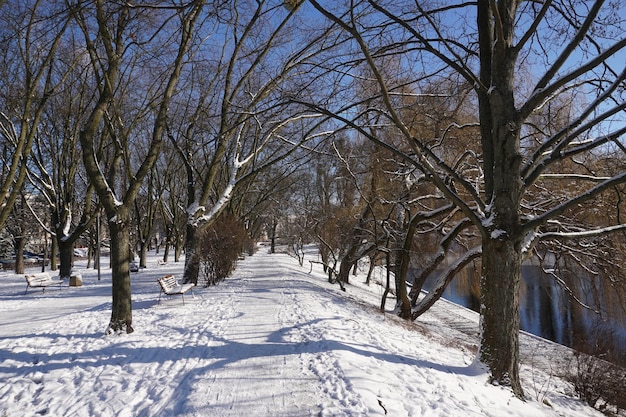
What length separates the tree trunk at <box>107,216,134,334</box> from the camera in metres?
6.68

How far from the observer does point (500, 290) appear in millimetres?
5004

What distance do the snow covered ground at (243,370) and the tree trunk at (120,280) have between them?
288 millimetres

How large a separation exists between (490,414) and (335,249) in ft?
53.1

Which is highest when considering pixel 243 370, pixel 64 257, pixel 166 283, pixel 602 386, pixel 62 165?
pixel 62 165

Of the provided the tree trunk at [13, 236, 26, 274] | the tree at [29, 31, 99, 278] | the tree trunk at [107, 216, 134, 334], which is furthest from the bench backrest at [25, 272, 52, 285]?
the tree trunk at [13, 236, 26, 274]

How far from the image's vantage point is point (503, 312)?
5.00 metres

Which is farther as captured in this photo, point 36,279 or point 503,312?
point 36,279

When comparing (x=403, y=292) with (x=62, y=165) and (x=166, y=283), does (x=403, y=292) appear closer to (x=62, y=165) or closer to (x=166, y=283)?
(x=166, y=283)

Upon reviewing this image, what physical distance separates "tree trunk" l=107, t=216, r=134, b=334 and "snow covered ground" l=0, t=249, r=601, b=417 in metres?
0.29

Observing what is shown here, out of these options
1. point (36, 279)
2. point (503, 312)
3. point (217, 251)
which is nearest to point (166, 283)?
point (217, 251)

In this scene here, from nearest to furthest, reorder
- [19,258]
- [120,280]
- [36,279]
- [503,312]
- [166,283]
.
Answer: [503,312] < [120,280] < [166,283] < [36,279] < [19,258]

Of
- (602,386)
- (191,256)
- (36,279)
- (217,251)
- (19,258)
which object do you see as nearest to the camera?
A: (602,386)

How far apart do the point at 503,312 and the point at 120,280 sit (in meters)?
6.05

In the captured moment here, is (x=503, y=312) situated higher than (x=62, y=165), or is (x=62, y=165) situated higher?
(x=62, y=165)
